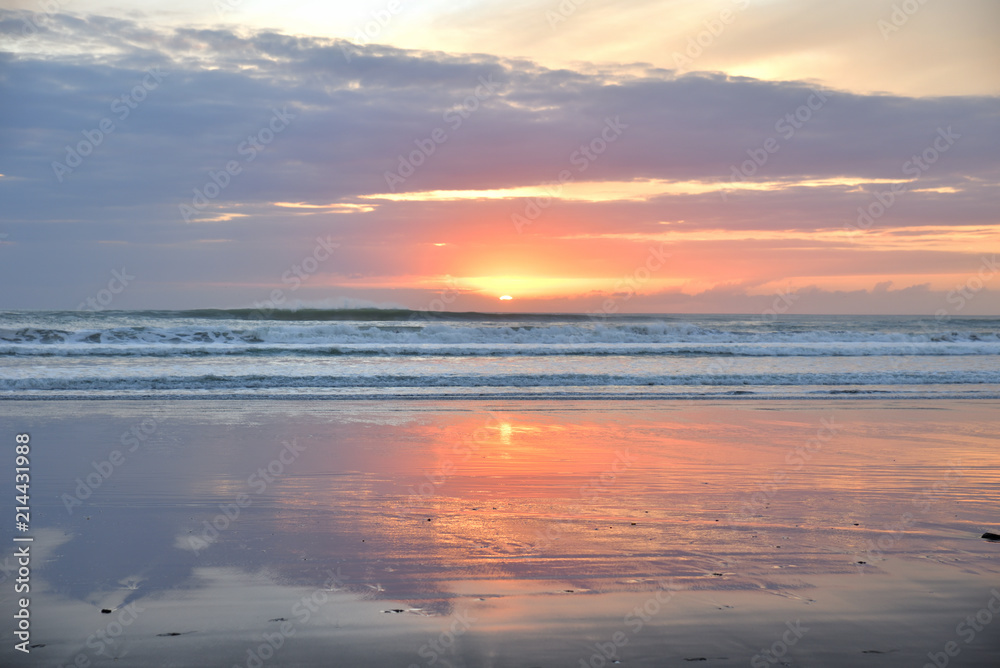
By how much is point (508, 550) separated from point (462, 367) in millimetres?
16327

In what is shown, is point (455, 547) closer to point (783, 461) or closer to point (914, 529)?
point (914, 529)

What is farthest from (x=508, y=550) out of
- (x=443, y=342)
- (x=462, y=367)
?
(x=443, y=342)

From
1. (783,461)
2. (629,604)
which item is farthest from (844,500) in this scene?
(629,604)

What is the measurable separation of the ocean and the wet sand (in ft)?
19.6

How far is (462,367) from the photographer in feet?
69.6

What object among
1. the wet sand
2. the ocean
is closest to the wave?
the ocean

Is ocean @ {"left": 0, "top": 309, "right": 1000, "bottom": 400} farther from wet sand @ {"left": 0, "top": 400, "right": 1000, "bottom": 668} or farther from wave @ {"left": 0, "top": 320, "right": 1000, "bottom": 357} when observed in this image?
wet sand @ {"left": 0, "top": 400, "right": 1000, "bottom": 668}

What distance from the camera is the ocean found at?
1574cm

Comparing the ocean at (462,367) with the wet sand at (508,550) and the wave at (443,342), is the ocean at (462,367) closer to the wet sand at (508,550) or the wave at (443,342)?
the wave at (443,342)

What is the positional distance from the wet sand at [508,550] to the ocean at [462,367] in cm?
596

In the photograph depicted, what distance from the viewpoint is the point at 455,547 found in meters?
5.00

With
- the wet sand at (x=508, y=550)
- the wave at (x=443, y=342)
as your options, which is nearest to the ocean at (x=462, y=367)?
the wave at (x=443, y=342)

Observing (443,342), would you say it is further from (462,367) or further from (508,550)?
(508,550)

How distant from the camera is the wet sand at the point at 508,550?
11.5ft
